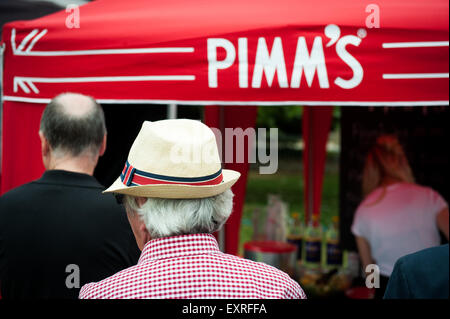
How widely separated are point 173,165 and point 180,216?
0.15m

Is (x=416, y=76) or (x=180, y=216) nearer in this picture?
(x=180, y=216)

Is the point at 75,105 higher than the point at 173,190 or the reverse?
higher

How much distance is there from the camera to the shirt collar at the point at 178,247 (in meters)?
1.16

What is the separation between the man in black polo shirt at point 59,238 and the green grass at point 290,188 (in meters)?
6.92

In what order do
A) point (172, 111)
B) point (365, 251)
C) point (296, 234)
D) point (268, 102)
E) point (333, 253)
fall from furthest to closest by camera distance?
point (296, 234)
point (333, 253)
point (365, 251)
point (172, 111)
point (268, 102)

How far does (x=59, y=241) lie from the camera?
1.75m

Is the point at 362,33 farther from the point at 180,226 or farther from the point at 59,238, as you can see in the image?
the point at 59,238

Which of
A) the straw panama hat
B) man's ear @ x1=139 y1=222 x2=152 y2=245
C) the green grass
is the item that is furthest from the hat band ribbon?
the green grass

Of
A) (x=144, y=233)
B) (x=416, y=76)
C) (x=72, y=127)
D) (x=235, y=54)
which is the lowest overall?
(x=144, y=233)

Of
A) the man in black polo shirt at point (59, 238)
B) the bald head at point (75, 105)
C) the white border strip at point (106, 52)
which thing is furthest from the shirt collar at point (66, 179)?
the white border strip at point (106, 52)

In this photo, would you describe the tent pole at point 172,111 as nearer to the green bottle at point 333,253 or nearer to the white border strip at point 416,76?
the white border strip at point 416,76

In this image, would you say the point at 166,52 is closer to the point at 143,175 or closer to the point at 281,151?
the point at 143,175

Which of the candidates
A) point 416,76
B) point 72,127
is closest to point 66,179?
point 72,127
